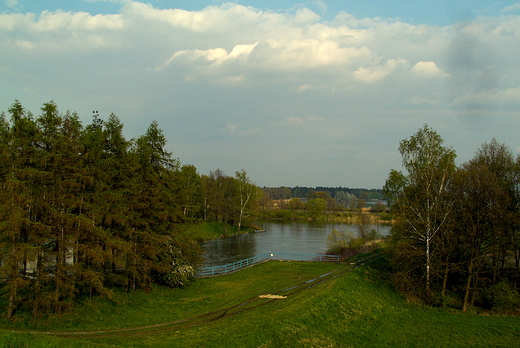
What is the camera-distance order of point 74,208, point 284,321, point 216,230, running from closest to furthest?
point 284,321, point 74,208, point 216,230

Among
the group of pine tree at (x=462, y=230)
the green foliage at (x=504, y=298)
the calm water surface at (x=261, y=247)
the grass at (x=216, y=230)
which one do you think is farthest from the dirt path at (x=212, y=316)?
the grass at (x=216, y=230)

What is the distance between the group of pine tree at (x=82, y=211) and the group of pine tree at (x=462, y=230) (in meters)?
16.2

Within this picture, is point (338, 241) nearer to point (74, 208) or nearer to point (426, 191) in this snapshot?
point (426, 191)

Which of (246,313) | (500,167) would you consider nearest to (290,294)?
(246,313)

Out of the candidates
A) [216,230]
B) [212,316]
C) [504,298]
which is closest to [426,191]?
[504,298]

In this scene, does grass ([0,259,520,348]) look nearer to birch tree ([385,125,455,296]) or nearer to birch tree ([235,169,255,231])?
birch tree ([385,125,455,296])

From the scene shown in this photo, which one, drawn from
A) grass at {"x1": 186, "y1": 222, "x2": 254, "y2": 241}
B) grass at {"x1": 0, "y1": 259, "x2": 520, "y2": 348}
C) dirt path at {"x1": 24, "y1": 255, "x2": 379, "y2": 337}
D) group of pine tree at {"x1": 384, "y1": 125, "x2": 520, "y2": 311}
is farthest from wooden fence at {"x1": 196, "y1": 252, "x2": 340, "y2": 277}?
grass at {"x1": 186, "y1": 222, "x2": 254, "y2": 241}

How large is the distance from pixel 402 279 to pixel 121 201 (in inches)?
785

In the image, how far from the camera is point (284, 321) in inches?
686

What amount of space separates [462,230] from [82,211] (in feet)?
80.1

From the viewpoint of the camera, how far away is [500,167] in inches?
1050

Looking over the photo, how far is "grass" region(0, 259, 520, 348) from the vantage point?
1520 centimetres

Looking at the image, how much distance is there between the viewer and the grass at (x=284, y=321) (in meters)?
15.2

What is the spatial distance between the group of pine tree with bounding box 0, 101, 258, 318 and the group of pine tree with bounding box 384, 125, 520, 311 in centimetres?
1617
